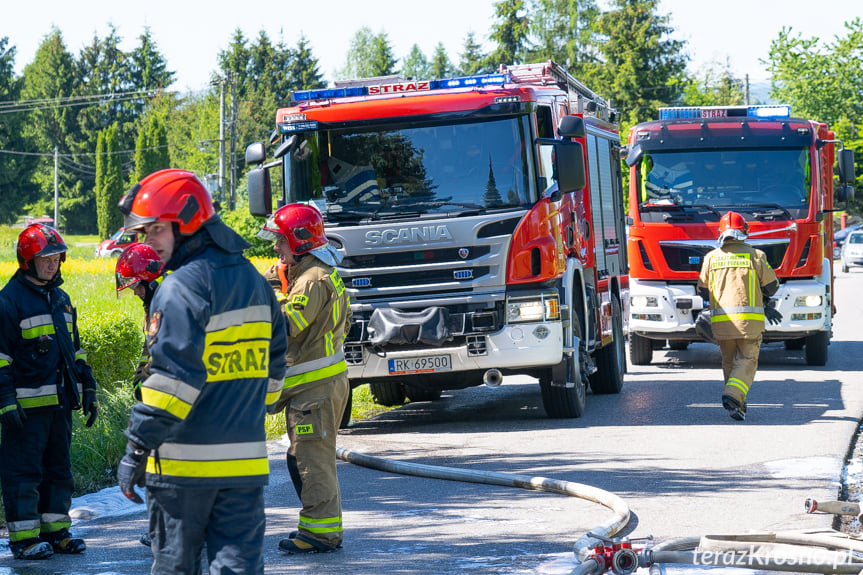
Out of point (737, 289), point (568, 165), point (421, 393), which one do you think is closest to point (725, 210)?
point (737, 289)

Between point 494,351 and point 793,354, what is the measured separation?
8540 mm

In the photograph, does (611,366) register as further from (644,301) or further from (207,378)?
(207,378)

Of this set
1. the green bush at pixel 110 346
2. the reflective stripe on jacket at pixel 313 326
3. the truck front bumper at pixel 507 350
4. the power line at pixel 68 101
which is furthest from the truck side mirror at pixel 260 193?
the power line at pixel 68 101

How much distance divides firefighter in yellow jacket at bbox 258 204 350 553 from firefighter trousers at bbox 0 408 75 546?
1254mm

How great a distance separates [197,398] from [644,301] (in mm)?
11730

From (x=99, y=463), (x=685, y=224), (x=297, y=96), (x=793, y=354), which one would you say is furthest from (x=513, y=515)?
(x=793, y=354)

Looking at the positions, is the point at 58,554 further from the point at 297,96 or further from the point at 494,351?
the point at 297,96

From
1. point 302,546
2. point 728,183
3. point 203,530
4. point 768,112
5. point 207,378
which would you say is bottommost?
point 302,546

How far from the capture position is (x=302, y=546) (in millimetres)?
6324

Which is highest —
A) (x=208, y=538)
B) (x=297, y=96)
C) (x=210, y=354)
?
(x=297, y=96)

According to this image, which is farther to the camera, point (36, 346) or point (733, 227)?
point (733, 227)

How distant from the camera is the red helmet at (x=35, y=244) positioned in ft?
21.1

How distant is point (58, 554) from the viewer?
A: 256 inches

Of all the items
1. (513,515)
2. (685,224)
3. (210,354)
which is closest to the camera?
(210,354)
